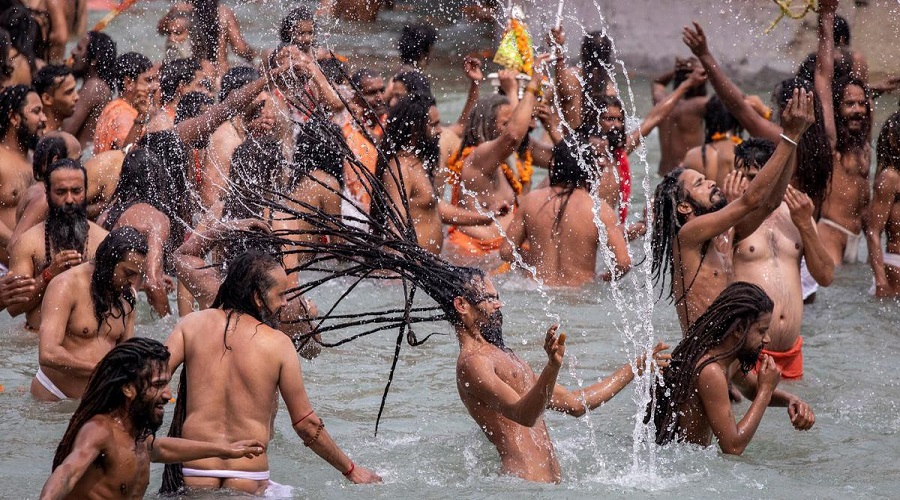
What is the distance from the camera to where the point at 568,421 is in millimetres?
6492

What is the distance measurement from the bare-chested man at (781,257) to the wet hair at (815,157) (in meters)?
1.12

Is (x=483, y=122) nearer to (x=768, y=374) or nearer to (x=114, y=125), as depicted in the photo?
(x=114, y=125)

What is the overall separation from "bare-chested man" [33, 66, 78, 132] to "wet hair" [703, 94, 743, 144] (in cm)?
496

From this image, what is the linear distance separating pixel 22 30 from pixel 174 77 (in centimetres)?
218

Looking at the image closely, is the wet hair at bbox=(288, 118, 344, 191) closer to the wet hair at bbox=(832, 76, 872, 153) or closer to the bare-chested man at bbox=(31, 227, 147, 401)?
the bare-chested man at bbox=(31, 227, 147, 401)

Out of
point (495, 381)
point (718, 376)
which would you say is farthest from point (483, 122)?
point (495, 381)

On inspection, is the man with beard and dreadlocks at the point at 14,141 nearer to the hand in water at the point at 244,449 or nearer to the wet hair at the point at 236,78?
the wet hair at the point at 236,78

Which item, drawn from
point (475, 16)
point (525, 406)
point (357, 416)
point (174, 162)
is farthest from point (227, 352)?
point (475, 16)

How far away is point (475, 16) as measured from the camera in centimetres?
1744

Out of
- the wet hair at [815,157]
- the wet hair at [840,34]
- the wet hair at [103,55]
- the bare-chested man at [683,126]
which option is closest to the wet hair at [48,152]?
the wet hair at [103,55]

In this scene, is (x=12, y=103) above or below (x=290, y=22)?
below

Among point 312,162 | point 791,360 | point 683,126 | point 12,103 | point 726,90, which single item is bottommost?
point 791,360

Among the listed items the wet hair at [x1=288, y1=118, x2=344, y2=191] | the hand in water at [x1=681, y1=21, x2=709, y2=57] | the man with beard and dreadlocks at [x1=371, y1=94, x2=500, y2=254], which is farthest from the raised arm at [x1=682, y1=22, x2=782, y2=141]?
the wet hair at [x1=288, y1=118, x2=344, y2=191]

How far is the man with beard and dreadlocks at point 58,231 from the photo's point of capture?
6590 mm
